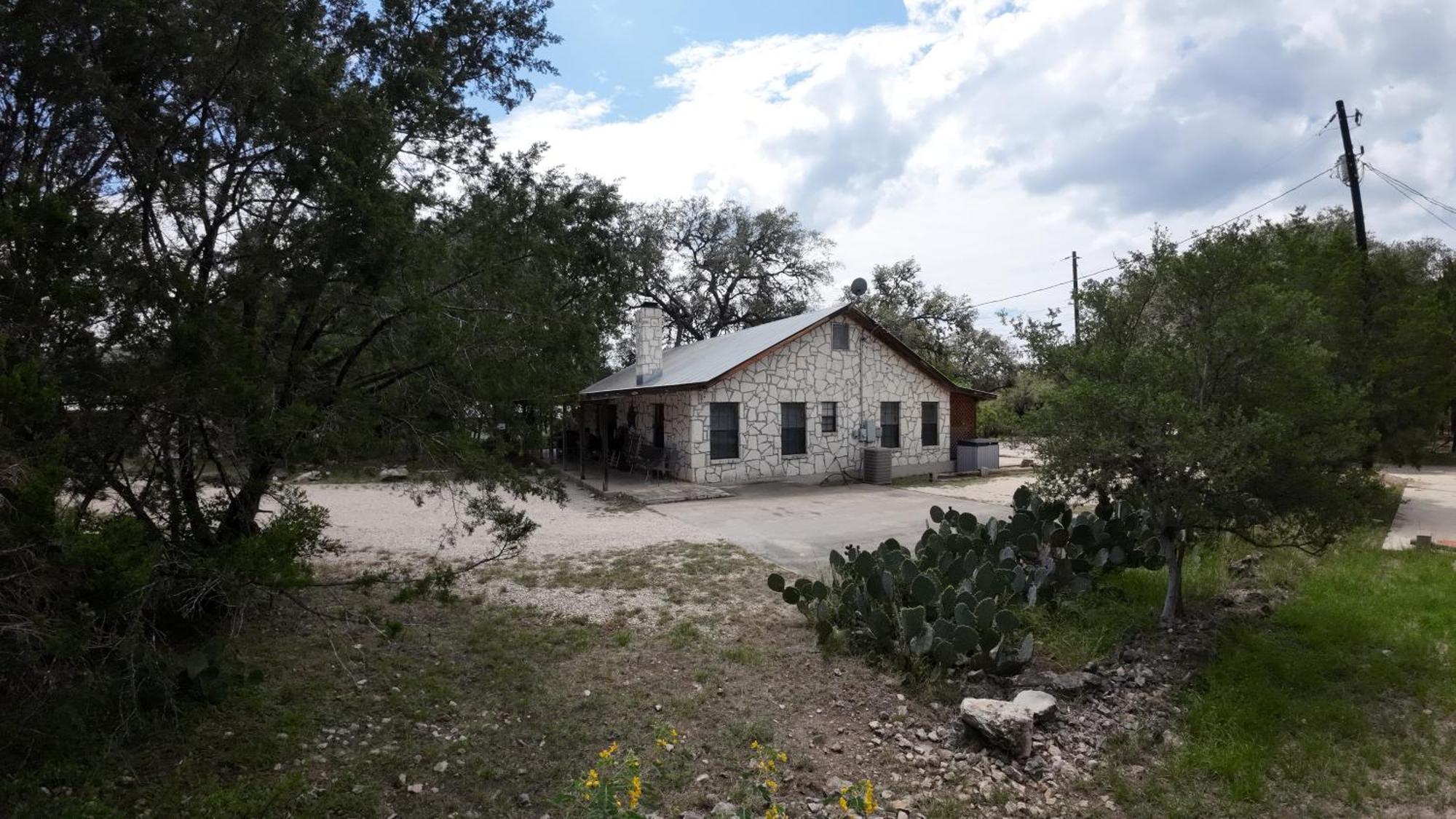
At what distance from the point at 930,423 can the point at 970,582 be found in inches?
543

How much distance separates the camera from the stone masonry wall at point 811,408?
54.4 ft

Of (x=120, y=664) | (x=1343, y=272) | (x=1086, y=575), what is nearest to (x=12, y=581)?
(x=120, y=664)

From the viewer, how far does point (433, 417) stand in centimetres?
582

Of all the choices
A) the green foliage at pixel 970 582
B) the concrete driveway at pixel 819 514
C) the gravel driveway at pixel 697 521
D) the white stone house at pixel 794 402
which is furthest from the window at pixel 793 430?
the green foliage at pixel 970 582

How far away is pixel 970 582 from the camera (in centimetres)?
622

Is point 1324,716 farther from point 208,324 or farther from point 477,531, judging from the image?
point 477,531

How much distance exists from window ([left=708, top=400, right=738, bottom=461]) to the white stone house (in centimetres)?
2

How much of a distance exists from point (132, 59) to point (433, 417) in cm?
280

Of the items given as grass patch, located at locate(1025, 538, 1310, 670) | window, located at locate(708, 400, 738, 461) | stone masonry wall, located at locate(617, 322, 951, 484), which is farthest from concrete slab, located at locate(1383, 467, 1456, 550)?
window, located at locate(708, 400, 738, 461)

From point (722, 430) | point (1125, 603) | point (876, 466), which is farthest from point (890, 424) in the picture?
point (1125, 603)

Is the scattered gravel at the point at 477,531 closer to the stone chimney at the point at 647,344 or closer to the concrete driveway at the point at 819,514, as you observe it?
the concrete driveway at the point at 819,514

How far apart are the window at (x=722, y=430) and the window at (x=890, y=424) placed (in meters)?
4.19

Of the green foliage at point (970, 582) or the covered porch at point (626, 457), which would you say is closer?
the green foliage at point (970, 582)

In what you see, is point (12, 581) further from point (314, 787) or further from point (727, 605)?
point (727, 605)
